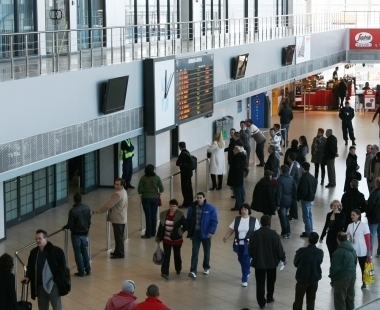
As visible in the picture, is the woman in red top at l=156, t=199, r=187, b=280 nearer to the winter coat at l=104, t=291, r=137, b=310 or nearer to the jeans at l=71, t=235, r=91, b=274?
the jeans at l=71, t=235, r=91, b=274

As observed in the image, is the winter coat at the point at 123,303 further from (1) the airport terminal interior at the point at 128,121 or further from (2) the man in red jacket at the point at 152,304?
(1) the airport terminal interior at the point at 128,121

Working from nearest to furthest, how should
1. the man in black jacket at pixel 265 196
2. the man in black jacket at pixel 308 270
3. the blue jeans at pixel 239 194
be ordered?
the man in black jacket at pixel 308 270
the man in black jacket at pixel 265 196
the blue jeans at pixel 239 194

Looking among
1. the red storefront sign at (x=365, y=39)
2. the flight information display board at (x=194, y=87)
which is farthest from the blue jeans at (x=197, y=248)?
the red storefront sign at (x=365, y=39)

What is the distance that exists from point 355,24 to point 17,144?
107ft

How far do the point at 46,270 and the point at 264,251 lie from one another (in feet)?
9.64

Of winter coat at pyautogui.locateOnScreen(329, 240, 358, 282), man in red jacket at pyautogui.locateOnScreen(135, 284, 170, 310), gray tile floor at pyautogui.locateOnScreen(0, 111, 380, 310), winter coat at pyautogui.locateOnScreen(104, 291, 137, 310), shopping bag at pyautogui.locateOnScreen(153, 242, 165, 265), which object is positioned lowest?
gray tile floor at pyautogui.locateOnScreen(0, 111, 380, 310)

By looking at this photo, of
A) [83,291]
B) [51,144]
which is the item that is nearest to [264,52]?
[51,144]

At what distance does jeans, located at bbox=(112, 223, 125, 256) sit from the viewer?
14.5 meters

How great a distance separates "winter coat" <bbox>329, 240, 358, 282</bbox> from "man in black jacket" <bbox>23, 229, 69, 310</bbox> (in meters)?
3.40

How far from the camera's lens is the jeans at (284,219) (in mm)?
16047

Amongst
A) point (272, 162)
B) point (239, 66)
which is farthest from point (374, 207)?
point (239, 66)

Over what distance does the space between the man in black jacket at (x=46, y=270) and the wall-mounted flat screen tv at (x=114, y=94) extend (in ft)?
18.2

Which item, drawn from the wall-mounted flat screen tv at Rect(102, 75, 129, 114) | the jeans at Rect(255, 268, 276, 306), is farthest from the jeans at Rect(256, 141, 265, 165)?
the jeans at Rect(255, 268, 276, 306)

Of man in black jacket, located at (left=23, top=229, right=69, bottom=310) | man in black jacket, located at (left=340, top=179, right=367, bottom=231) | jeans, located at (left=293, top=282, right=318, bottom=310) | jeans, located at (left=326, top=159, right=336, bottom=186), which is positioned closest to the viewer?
man in black jacket, located at (left=23, top=229, right=69, bottom=310)
